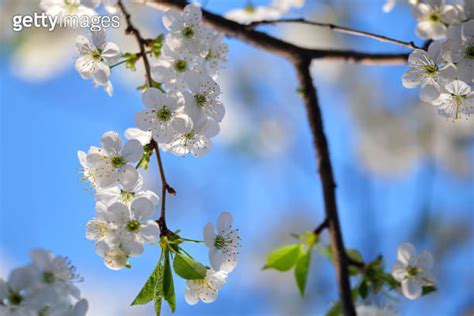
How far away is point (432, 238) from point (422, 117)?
1.89 ft

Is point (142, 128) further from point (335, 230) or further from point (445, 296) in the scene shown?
point (445, 296)

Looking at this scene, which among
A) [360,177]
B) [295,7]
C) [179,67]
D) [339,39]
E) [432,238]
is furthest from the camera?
[339,39]

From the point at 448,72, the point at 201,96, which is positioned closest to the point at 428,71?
the point at 448,72

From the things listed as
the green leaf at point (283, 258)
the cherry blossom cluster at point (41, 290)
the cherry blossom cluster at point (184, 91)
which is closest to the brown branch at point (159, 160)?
the cherry blossom cluster at point (184, 91)

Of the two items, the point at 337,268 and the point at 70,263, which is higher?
the point at 337,268

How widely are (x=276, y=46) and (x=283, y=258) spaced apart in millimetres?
414

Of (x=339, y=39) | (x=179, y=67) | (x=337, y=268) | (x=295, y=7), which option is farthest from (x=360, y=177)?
(x=179, y=67)

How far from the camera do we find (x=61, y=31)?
2.92 meters

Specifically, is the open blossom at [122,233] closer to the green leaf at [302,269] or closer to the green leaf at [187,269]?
the green leaf at [187,269]

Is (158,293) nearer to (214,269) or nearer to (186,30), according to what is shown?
(214,269)

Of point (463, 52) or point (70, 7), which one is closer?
point (463, 52)

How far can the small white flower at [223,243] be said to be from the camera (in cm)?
86

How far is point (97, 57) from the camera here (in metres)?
0.95

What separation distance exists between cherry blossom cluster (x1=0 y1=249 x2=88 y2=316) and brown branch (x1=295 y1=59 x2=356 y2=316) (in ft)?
1.61
